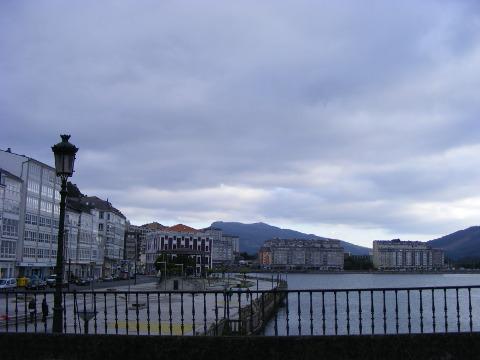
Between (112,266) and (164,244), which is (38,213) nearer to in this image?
(112,266)

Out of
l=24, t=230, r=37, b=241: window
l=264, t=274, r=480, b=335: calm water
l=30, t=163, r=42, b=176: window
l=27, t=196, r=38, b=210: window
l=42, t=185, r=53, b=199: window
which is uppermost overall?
l=30, t=163, r=42, b=176: window

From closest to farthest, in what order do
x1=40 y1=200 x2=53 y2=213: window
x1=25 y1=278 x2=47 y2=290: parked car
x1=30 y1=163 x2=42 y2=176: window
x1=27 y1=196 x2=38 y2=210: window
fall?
x1=25 y1=278 x2=47 y2=290: parked car < x1=27 y1=196 x2=38 y2=210: window < x1=30 y1=163 x2=42 y2=176: window < x1=40 y1=200 x2=53 y2=213: window

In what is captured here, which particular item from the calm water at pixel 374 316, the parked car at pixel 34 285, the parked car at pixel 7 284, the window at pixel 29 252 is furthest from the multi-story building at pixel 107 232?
the calm water at pixel 374 316

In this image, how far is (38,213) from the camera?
8250 cm

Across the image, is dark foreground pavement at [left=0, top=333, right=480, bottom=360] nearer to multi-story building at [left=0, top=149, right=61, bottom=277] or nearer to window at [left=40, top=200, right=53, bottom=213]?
multi-story building at [left=0, top=149, right=61, bottom=277]

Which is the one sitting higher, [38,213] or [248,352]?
[38,213]

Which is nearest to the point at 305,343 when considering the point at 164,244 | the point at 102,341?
the point at 102,341

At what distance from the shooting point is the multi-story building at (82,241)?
3927 inches

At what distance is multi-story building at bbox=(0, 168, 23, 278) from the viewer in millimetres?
71125

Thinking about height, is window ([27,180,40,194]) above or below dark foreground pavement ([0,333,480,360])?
above

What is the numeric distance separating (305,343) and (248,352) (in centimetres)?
87

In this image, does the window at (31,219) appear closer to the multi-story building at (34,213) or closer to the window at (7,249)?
the multi-story building at (34,213)

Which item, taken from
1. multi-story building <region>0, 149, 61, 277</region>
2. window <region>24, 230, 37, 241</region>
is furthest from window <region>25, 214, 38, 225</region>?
window <region>24, 230, 37, 241</region>

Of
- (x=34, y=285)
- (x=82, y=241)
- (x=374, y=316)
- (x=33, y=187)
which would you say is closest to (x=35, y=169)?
(x=33, y=187)
